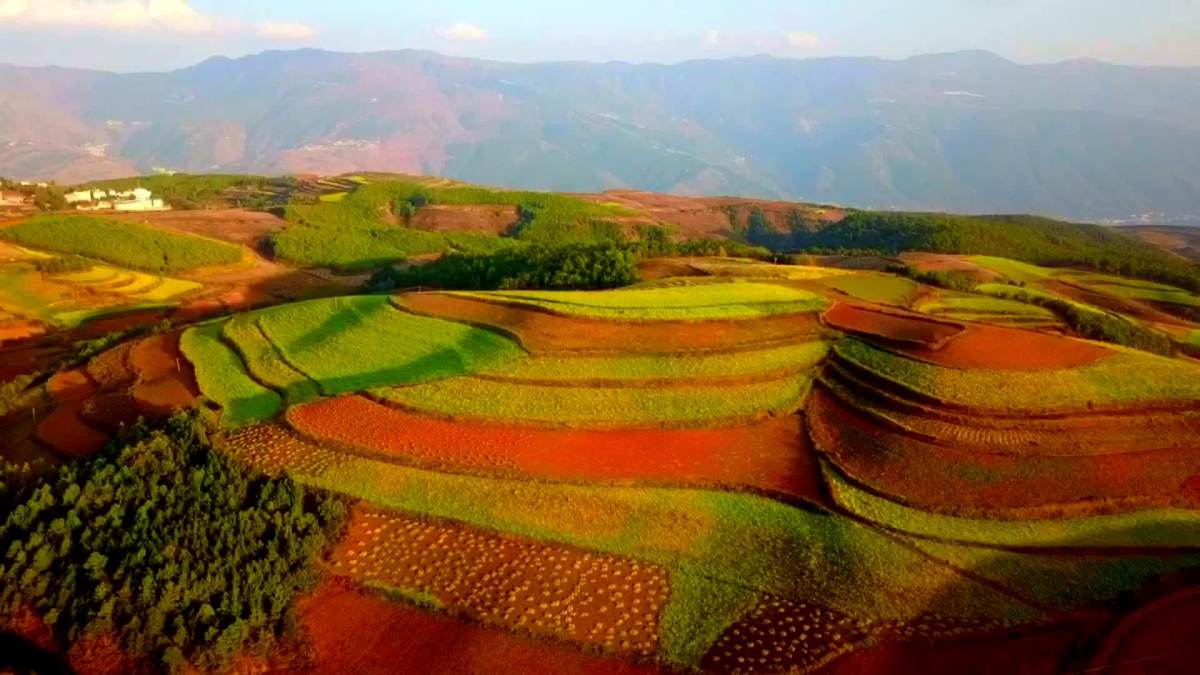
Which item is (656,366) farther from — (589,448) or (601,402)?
(589,448)

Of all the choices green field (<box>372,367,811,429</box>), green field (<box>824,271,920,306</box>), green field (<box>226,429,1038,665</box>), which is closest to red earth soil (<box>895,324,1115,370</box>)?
green field (<box>372,367,811,429</box>)

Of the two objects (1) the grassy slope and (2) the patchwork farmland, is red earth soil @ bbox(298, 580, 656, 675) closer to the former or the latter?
(2) the patchwork farmland

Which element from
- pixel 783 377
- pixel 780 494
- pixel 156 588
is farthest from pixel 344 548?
pixel 783 377

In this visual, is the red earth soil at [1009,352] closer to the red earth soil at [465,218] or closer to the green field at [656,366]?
the green field at [656,366]

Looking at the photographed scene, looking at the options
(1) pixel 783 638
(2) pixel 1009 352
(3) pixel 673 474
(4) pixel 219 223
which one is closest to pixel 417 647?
(1) pixel 783 638

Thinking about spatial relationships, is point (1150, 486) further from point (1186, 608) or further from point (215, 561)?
point (215, 561)

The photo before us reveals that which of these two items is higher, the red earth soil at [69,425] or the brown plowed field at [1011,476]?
the brown plowed field at [1011,476]

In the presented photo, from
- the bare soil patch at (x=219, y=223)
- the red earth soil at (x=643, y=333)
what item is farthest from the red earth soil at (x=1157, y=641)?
the bare soil patch at (x=219, y=223)
